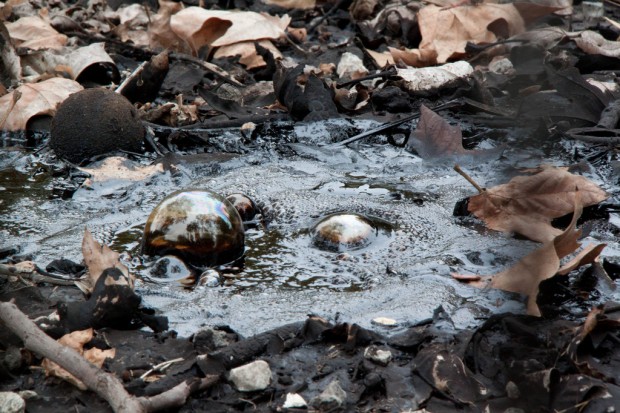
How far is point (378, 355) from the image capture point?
A: 2078 mm

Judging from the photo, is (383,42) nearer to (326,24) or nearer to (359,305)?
(326,24)

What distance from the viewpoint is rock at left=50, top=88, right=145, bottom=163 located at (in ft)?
12.3

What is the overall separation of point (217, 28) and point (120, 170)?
1.77 metres

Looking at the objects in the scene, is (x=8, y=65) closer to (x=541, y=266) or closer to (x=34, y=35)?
(x=34, y=35)

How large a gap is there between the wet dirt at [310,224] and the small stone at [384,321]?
0.02 metres

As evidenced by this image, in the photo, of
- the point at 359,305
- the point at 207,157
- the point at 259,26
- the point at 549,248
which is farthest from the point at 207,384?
the point at 259,26

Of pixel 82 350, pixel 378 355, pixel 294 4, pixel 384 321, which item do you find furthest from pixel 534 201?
pixel 294 4

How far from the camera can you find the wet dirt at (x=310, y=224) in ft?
7.84

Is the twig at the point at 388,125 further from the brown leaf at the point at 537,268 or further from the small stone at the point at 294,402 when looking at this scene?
the small stone at the point at 294,402

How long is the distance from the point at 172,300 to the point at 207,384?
56 centimetres

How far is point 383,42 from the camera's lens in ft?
17.1

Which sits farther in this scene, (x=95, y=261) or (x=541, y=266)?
(x=95, y=261)

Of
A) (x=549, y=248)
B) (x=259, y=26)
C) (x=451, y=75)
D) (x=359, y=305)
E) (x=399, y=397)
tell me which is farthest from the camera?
(x=259, y=26)

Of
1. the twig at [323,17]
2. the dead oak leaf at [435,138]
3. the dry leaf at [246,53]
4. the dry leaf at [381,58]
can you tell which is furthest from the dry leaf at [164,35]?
the dead oak leaf at [435,138]
